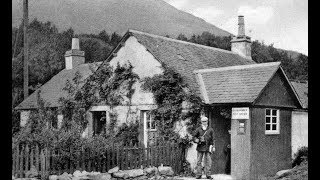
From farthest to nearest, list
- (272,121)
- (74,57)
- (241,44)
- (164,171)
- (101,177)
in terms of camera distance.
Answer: (74,57)
(241,44)
(272,121)
(164,171)
(101,177)

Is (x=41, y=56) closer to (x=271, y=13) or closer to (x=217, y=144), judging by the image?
(x=217, y=144)

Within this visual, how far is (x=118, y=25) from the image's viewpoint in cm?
1970

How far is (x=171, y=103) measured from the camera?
17.8 metres

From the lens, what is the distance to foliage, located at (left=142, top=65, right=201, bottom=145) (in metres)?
17.2

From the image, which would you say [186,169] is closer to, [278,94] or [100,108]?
Result: [278,94]

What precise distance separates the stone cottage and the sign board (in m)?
0.04

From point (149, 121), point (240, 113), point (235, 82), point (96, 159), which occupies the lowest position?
point (96, 159)

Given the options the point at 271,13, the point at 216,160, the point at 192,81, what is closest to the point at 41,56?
the point at 192,81

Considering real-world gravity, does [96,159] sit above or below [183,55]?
below

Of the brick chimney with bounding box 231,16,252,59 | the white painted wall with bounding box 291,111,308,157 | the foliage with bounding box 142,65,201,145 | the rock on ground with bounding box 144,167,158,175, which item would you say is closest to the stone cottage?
the foliage with bounding box 142,65,201,145

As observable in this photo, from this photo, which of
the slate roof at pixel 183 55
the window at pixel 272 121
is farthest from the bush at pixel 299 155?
the slate roof at pixel 183 55

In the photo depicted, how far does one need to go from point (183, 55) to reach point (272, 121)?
5638 mm

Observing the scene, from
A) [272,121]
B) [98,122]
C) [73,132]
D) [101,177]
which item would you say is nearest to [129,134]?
[98,122]

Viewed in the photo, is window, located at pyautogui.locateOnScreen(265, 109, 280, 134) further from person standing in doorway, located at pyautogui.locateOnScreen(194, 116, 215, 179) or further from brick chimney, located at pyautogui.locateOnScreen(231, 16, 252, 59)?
brick chimney, located at pyautogui.locateOnScreen(231, 16, 252, 59)
